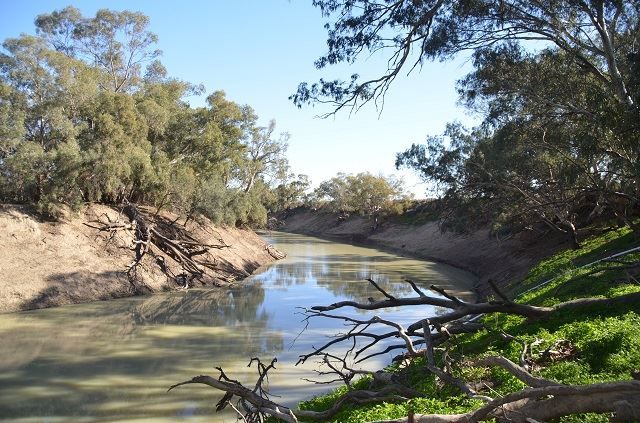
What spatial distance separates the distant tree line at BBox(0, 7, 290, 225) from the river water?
5.82m

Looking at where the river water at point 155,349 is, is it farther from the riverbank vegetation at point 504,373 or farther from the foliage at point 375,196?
the foliage at point 375,196

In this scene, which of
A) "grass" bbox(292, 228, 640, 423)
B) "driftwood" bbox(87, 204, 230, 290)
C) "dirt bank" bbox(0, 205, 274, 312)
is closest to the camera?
"grass" bbox(292, 228, 640, 423)

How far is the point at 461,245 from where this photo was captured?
34438 mm

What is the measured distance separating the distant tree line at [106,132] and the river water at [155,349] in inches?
229

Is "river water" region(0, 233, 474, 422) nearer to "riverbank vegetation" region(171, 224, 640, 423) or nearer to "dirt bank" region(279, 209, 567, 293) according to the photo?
"riverbank vegetation" region(171, 224, 640, 423)

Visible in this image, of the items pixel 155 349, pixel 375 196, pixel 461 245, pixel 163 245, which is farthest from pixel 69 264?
pixel 375 196

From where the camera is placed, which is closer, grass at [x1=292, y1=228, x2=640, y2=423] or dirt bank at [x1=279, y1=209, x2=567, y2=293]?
grass at [x1=292, y1=228, x2=640, y2=423]

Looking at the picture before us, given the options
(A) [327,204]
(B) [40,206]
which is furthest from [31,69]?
(A) [327,204]

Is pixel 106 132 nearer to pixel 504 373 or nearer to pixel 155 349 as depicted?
pixel 155 349

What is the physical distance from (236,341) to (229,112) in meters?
20.4

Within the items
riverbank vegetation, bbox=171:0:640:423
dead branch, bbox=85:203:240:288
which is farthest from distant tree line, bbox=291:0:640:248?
dead branch, bbox=85:203:240:288

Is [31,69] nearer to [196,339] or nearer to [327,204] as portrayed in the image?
[196,339]

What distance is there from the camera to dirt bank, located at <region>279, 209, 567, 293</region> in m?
23.8

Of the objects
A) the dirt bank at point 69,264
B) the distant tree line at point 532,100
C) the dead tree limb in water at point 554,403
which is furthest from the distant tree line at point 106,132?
the dead tree limb in water at point 554,403
